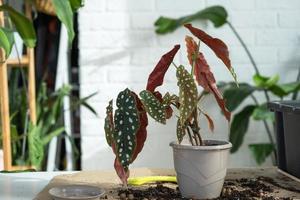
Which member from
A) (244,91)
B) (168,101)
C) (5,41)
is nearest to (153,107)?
(168,101)

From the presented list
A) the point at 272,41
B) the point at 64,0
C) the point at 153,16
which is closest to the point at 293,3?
the point at 272,41

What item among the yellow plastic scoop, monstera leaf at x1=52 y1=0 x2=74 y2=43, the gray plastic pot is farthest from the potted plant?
monstera leaf at x1=52 y1=0 x2=74 y2=43

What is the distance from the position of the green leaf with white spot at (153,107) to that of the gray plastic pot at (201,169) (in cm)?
8

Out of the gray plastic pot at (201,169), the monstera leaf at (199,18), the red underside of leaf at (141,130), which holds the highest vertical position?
the monstera leaf at (199,18)

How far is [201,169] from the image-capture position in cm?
82

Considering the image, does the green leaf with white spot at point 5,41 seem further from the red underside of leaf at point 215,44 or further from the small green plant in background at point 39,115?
the small green plant in background at point 39,115

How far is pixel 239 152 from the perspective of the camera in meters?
2.06

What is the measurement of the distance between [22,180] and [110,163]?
1001mm

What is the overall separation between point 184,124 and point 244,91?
102cm

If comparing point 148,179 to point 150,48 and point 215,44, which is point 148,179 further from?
point 150,48

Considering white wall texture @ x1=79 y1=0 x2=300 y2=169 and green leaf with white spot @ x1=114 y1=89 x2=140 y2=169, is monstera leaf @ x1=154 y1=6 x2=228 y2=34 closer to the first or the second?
white wall texture @ x1=79 y1=0 x2=300 y2=169

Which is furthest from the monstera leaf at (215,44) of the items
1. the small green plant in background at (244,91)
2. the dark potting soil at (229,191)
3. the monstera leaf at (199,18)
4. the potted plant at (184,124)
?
the monstera leaf at (199,18)

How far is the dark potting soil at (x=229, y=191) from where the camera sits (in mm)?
819

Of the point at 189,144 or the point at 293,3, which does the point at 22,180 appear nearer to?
the point at 189,144
